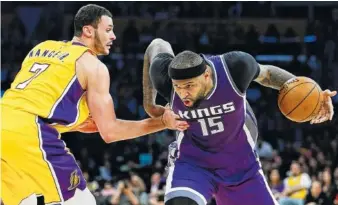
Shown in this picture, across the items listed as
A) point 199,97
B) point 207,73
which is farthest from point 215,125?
point 207,73

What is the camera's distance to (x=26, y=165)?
4430mm

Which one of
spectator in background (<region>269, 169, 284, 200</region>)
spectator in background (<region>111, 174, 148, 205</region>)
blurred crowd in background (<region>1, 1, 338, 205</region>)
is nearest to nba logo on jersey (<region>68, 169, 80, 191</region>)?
spectator in background (<region>111, 174, 148, 205</region>)

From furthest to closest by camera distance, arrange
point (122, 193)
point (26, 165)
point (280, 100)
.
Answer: point (122, 193) → point (280, 100) → point (26, 165)

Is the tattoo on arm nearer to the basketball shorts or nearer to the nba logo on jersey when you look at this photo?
the basketball shorts

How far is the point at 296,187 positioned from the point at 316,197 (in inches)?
33.1

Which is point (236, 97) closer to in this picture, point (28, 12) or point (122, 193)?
point (122, 193)

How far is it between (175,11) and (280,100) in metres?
11.6

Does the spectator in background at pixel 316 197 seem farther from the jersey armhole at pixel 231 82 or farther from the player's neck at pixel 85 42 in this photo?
the player's neck at pixel 85 42

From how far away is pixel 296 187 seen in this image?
12164mm

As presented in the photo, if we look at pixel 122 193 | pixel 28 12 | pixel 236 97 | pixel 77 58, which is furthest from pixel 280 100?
pixel 28 12

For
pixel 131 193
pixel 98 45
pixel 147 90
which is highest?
pixel 98 45

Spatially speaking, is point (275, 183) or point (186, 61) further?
point (275, 183)

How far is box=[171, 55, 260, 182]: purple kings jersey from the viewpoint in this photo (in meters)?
5.05

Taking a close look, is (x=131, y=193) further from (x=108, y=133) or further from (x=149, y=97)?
(x=108, y=133)
